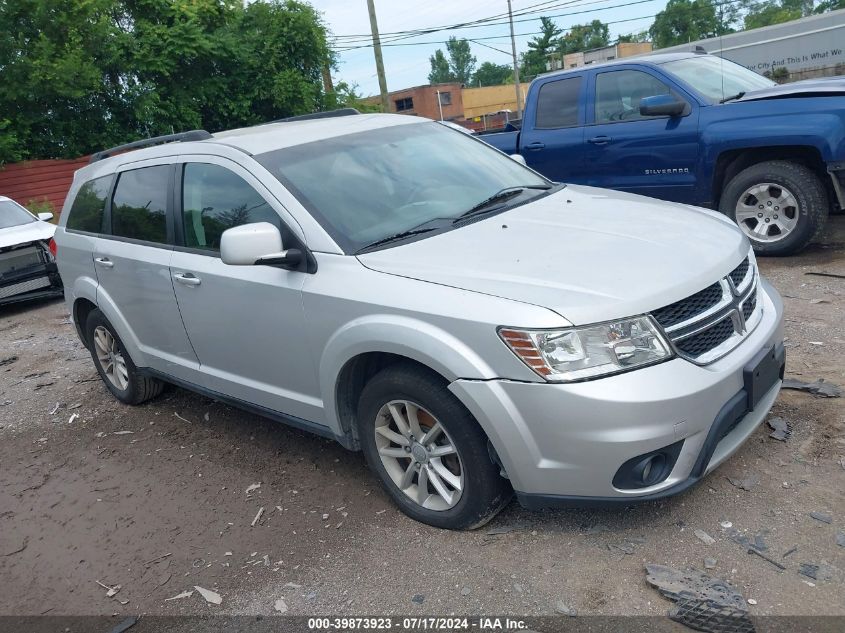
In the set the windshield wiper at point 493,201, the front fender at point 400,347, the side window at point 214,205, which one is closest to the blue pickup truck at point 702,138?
the windshield wiper at point 493,201

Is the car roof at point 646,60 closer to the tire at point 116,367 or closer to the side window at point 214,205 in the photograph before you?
the side window at point 214,205

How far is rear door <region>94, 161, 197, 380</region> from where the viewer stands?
4.40 m

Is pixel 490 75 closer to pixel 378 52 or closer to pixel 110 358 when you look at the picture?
pixel 378 52

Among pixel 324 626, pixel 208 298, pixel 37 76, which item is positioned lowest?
pixel 324 626

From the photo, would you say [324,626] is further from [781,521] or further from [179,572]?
[781,521]

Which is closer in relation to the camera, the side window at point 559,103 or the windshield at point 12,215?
the side window at point 559,103

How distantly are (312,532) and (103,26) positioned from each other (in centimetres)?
1772

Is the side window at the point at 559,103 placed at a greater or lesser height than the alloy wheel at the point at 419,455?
greater

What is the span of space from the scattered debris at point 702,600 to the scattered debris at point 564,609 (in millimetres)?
322

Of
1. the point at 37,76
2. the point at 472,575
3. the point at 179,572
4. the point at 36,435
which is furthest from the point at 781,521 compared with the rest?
the point at 37,76

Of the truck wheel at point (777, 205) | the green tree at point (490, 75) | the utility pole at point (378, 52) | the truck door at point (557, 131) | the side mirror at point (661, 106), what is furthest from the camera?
the green tree at point (490, 75)

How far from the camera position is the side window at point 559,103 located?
7.68 m

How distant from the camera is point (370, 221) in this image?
11.7 feet

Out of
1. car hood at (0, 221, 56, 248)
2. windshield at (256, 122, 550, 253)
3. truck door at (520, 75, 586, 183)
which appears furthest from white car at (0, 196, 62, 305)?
windshield at (256, 122, 550, 253)
